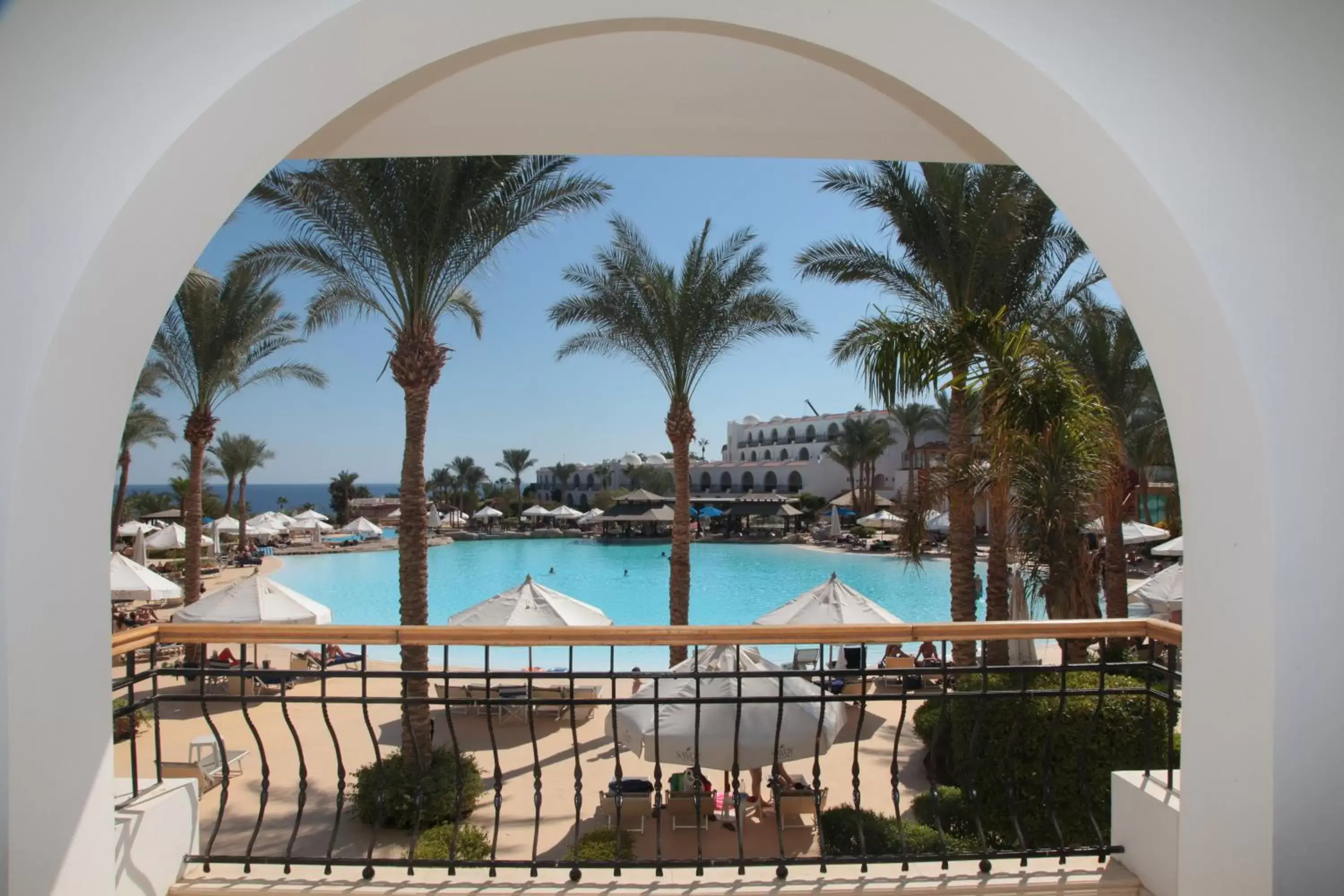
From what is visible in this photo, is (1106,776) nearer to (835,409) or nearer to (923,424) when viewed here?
(923,424)

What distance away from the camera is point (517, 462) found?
57.8 meters

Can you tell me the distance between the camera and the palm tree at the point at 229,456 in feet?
114

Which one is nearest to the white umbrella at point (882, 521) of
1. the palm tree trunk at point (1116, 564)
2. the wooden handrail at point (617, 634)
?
the palm tree trunk at point (1116, 564)

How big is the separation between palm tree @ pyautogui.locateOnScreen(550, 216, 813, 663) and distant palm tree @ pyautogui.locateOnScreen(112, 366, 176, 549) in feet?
44.1

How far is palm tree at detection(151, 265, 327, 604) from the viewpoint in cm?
1349

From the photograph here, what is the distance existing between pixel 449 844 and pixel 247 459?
3478 centimetres

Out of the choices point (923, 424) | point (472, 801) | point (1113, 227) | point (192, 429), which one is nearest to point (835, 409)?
point (923, 424)

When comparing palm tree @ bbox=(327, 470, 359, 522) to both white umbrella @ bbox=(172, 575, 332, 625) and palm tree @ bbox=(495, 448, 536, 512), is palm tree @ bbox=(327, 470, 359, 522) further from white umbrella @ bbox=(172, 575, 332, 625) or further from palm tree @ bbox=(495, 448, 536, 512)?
white umbrella @ bbox=(172, 575, 332, 625)

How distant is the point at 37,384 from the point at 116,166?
612 mm

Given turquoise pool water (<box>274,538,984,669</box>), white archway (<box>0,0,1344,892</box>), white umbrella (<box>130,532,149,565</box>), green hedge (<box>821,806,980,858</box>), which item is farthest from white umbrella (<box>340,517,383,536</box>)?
white archway (<box>0,0,1344,892</box>)

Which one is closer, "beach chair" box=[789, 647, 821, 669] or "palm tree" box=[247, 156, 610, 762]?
"palm tree" box=[247, 156, 610, 762]

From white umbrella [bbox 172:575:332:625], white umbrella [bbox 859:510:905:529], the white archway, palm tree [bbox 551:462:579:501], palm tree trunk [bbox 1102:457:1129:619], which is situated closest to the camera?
the white archway

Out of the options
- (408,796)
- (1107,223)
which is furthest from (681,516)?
(1107,223)

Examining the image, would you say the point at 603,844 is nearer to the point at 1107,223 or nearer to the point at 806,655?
the point at 1107,223
